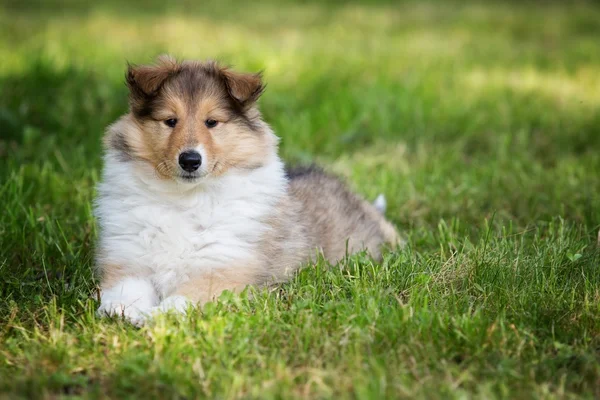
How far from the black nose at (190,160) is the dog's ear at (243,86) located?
406mm

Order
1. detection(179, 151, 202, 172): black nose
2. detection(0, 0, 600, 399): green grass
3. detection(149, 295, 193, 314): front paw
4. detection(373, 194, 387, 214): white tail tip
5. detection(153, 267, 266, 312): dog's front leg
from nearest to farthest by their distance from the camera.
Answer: detection(0, 0, 600, 399): green grass < detection(149, 295, 193, 314): front paw < detection(153, 267, 266, 312): dog's front leg < detection(179, 151, 202, 172): black nose < detection(373, 194, 387, 214): white tail tip

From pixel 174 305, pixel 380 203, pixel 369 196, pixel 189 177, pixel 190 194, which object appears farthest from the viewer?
pixel 369 196

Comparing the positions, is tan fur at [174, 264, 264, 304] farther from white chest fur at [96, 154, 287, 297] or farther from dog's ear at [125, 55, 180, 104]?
dog's ear at [125, 55, 180, 104]

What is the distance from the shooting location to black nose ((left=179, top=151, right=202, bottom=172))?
3.89 meters

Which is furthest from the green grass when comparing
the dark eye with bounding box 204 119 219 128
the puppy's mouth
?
the dark eye with bounding box 204 119 219 128

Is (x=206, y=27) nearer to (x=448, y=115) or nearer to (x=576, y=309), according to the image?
(x=448, y=115)

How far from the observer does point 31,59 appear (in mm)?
8328

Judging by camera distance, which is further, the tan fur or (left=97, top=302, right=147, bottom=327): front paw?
the tan fur

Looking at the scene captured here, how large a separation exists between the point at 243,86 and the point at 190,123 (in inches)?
13.7

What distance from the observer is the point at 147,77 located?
13.3 feet

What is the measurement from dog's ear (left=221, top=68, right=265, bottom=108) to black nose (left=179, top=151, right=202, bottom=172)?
0.41 metres

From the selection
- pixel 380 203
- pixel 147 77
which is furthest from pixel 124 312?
pixel 380 203

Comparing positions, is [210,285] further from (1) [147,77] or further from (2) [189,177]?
(1) [147,77]

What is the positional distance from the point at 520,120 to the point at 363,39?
4227mm
